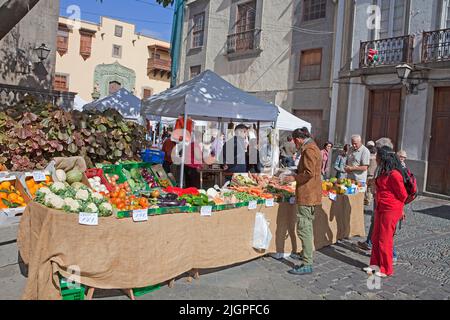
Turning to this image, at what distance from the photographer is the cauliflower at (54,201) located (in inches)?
147

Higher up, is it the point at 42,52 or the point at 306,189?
the point at 42,52

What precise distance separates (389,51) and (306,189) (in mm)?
9912

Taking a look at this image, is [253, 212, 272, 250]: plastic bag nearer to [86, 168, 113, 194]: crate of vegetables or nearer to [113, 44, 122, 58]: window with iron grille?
[86, 168, 113, 194]: crate of vegetables

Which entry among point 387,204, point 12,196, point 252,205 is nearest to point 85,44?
point 12,196

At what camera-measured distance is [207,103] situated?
7820 millimetres

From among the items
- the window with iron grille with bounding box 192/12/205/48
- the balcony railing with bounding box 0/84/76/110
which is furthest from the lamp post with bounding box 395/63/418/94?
the window with iron grille with bounding box 192/12/205/48

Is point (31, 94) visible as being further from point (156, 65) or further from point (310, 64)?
point (156, 65)

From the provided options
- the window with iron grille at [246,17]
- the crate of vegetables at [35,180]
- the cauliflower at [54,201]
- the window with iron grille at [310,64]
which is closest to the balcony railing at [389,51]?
the window with iron grille at [310,64]

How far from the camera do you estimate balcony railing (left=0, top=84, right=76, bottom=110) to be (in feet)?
25.9

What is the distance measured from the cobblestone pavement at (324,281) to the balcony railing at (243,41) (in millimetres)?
13584

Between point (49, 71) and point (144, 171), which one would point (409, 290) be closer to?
point (144, 171)

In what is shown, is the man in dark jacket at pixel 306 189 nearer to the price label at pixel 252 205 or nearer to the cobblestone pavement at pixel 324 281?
the cobblestone pavement at pixel 324 281

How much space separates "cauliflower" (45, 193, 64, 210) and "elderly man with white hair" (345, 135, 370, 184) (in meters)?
4.81

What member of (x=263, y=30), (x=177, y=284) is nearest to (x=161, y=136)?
(x=263, y=30)
